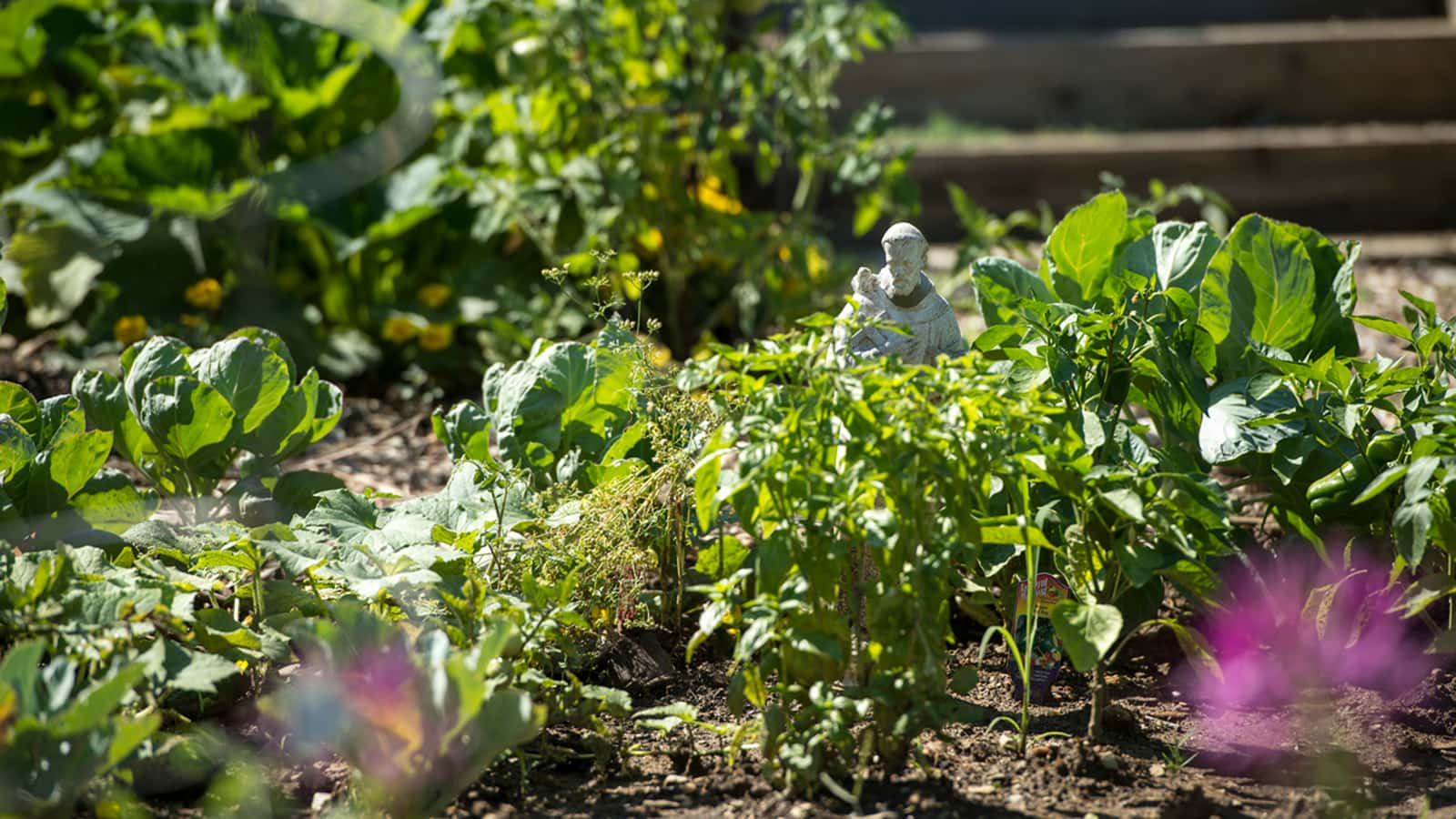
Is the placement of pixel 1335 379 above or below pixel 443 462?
above

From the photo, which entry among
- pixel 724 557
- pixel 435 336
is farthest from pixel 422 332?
pixel 724 557

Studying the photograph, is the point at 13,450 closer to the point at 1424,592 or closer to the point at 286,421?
the point at 286,421

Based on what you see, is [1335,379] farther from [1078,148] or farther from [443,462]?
[1078,148]

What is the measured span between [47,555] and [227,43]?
231 centimetres

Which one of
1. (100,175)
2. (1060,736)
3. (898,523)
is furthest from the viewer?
(100,175)

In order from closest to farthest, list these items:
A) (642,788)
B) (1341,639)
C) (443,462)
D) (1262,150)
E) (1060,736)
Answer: (642,788) < (1060,736) < (1341,639) < (443,462) < (1262,150)

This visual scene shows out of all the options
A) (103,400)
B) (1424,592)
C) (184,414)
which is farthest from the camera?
(103,400)

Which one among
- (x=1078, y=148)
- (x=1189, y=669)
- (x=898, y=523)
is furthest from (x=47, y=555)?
(x=1078, y=148)

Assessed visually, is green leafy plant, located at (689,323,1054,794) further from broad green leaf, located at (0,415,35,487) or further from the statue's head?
broad green leaf, located at (0,415,35,487)

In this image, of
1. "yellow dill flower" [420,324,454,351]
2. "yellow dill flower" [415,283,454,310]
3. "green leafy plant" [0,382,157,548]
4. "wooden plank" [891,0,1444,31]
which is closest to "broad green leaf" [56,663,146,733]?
"green leafy plant" [0,382,157,548]

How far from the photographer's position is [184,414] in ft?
7.23

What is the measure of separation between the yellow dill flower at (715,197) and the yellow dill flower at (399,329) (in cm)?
81

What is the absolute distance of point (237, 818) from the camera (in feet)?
5.68

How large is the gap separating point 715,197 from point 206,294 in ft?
4.44
